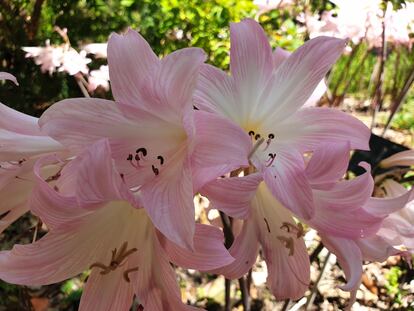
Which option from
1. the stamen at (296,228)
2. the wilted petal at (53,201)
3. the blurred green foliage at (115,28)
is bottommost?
the blurred green foliage at (115,28)

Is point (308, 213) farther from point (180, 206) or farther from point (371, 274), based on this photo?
point (371, 274)

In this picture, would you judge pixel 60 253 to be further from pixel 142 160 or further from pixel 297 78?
pixel 297 78

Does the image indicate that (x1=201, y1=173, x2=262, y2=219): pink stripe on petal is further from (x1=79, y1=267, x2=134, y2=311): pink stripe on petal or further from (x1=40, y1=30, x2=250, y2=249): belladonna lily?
(x1=79, y1=267, x2=134, y2=311): pink stripe on petal

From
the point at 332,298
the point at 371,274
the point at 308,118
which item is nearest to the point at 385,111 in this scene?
the point at 371,274

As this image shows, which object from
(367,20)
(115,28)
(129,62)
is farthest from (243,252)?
(115,28)

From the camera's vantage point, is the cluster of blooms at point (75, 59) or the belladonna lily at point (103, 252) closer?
the belladonna lily at point (103, 252)

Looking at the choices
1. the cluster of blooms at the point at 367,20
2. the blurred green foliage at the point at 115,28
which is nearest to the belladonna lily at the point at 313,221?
the cluster of blooms at the point at 367,20

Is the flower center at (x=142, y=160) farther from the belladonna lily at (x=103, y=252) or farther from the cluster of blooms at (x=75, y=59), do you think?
the cluster of blooms at (x=75, y=59)

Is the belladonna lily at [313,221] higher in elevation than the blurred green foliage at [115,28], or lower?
higher
